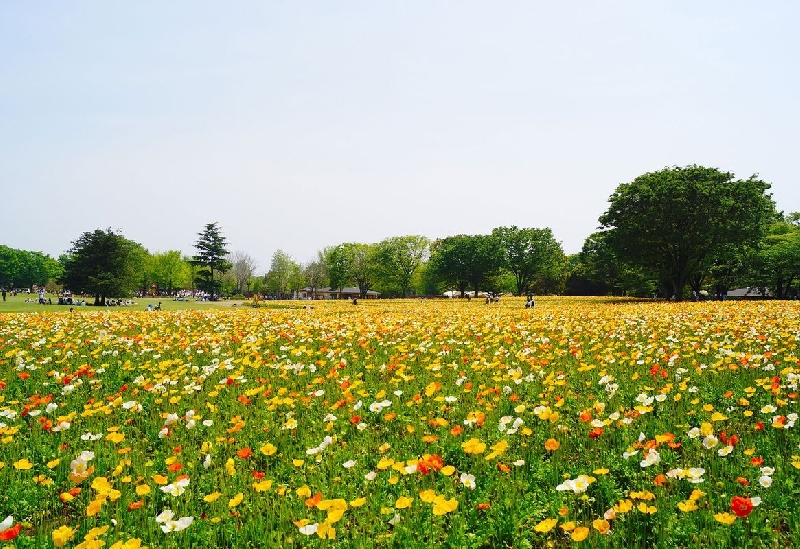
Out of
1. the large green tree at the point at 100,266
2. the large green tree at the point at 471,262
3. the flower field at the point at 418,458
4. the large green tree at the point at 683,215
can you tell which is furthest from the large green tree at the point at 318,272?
the flower field at the point at 418,458

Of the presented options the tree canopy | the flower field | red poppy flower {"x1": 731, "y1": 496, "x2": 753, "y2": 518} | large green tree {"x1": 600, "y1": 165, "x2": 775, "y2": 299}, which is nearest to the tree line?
large green tree {"x1": 600, "y1": 165, "x2": 775, "y2": 299}

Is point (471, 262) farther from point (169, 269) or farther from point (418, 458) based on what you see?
point (418, 458)

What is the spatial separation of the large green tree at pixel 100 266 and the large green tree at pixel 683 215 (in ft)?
166

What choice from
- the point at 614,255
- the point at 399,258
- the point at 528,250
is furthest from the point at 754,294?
the point at 399,258

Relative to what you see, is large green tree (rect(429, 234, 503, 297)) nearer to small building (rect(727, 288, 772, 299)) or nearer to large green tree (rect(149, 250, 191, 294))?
small building (rect(727, 288, 772, 299))

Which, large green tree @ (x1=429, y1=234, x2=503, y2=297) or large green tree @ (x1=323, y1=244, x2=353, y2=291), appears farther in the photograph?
large green tree @ (x1=323, y1=244, x2=353, y2=291)

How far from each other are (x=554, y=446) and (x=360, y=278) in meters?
96.9

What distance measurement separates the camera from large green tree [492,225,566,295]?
80000mm

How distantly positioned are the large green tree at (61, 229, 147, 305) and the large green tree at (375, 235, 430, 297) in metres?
47.3

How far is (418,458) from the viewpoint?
4.55 metres

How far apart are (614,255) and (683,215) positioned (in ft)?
31.4

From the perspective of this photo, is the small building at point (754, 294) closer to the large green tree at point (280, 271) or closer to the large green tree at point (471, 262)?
the large green tree at point (471, 262)

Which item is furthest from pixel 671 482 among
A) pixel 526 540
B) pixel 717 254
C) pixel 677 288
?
pixel 717 254

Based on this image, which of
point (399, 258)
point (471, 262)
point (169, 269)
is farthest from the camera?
point (169, 269)
